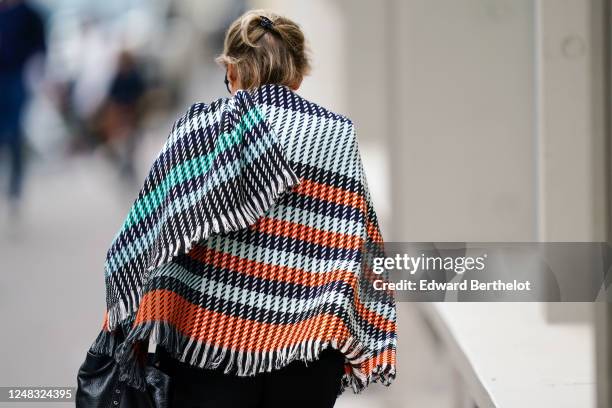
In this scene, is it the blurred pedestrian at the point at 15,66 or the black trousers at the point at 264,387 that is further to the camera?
the blurred pedestrian at the point at 15,66

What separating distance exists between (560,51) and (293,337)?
10.0ft

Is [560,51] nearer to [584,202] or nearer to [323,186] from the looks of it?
[584,202]

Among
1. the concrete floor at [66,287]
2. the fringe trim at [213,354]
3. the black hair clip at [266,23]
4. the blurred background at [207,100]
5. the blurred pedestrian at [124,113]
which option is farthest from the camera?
the blurred pedestrian at [124,113]

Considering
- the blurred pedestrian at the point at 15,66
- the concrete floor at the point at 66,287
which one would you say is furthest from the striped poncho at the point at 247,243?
the blurred pedestrian at the point at 15,66

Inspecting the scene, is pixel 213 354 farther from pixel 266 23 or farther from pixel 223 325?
pixel 266 23

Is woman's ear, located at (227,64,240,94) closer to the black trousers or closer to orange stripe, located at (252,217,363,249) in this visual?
orange stripe, located at (252,217,363,249)

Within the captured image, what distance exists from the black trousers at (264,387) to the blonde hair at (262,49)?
52 centimetres

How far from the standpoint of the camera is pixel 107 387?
2133 millimetres

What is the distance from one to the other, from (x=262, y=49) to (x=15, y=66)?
4.53 metres

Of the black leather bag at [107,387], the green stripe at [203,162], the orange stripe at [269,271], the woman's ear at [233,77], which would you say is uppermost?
the woman's ear at [233,77]

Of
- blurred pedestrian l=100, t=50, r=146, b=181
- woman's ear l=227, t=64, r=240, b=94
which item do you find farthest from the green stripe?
blurred pedestrian l=100, t=50, r=146, b=181

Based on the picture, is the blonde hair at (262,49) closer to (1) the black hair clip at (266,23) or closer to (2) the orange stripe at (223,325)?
(1) the black hair clip at (266,23)

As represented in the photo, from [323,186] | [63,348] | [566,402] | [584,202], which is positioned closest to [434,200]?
[584,202]

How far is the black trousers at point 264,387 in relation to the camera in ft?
6.72
